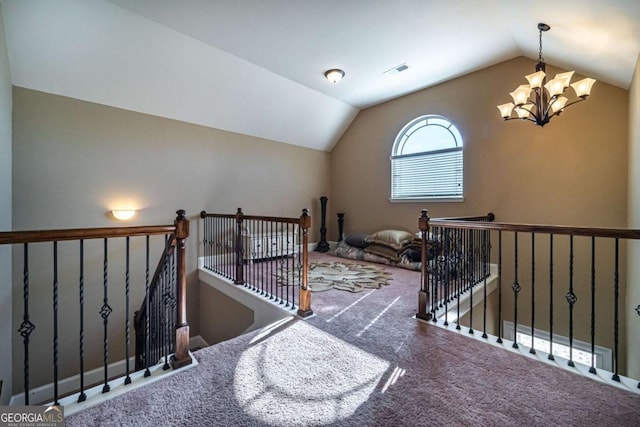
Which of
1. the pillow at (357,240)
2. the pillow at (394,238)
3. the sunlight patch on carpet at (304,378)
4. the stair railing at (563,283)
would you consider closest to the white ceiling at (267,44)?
the stair railing at (563,283)

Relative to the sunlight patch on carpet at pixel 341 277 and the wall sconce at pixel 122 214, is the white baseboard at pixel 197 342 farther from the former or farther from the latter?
the wall sconce at pixel 122 214

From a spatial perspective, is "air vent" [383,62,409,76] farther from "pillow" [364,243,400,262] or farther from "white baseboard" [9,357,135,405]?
"white baseboard" [9,357,135,405]

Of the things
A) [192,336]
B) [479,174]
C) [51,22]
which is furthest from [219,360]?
[479,174]

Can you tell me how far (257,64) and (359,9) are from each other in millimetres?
1712

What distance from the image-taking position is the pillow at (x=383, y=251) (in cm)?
474

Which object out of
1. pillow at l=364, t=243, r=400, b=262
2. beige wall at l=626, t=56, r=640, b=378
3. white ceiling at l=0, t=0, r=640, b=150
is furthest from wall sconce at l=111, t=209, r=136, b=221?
beige wall at l=626, t=56, r=640, b=378

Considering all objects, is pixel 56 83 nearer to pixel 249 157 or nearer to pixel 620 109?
pixel 249 157

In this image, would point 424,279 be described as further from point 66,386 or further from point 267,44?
point 66,386

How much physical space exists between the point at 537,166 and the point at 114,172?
561cm

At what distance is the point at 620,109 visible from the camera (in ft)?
10.3

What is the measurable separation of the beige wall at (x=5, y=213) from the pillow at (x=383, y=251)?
4696 millimetres

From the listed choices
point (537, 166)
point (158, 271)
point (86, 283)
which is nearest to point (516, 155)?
point (537, 166)

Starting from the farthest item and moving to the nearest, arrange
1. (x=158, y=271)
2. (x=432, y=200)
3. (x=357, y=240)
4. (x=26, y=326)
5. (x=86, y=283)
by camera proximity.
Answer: (x=357, y=240) → (x=432, y=200) → (x=86, y=283) → (x=158, y=271) → (x=26, y=326)

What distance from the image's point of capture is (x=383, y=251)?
490cm
